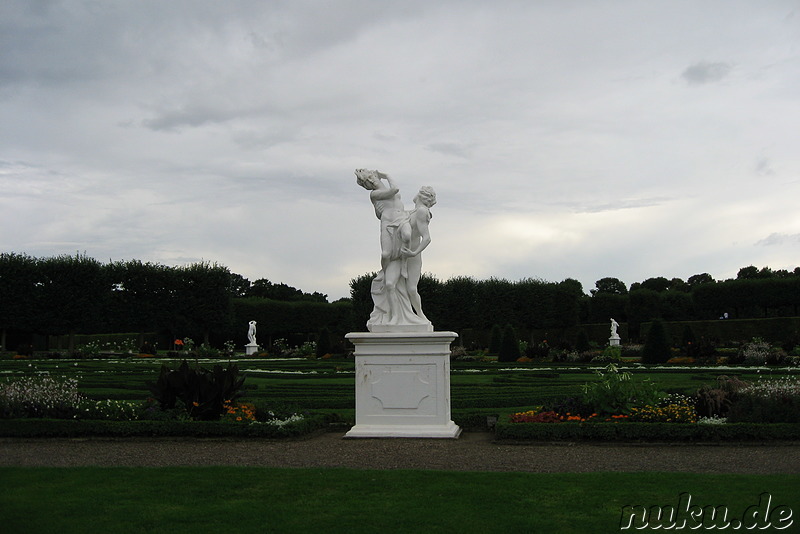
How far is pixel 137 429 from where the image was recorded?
871cm

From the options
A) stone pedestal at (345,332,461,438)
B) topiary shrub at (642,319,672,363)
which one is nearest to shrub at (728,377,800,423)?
stone pedestal at (345,332,461,438)

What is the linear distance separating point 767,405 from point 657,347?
16.2m

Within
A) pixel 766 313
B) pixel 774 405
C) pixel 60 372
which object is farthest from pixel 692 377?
pixel 766 313

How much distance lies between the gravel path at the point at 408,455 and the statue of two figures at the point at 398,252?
1.50 m

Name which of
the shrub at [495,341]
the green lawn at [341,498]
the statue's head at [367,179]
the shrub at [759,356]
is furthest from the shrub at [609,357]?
the green lawn at [341,498]

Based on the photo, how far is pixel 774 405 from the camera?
28.1ft

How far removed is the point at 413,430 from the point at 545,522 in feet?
14.0

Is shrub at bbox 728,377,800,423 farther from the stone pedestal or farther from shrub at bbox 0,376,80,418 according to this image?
shrub at bbox 0,376,80,418

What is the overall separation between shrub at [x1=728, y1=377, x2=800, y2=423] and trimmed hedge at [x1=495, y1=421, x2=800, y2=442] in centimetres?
36

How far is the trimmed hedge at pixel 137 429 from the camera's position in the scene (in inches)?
341

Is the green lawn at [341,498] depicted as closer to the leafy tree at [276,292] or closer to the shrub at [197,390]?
the shrub at [197,390]

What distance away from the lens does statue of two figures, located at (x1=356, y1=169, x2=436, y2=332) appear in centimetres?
925

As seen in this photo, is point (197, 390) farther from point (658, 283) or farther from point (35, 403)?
point (658, 283)

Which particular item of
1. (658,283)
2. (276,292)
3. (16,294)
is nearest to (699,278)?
(658,283)
